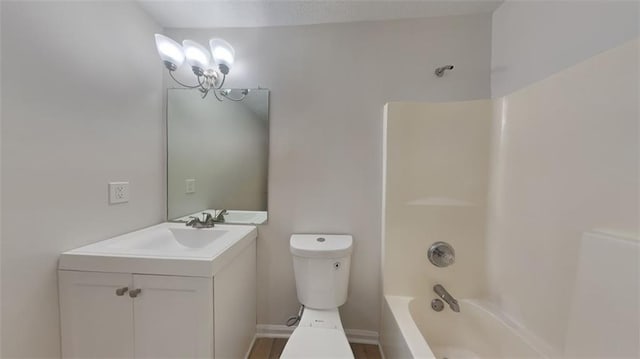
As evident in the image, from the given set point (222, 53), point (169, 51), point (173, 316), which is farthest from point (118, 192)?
point (222, 53)

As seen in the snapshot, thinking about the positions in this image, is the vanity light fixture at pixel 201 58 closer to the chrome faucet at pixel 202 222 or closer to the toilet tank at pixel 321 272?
the chrome faucet at pixel 202 222

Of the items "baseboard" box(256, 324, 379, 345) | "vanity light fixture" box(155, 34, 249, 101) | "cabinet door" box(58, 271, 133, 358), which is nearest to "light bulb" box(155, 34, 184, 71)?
"vanity light fixture" box(155, 34, 249, 101)

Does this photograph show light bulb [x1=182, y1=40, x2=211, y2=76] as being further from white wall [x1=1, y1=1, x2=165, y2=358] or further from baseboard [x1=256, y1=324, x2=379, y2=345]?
baseboard [x1=256, y1=324, x2=379, y2=345]

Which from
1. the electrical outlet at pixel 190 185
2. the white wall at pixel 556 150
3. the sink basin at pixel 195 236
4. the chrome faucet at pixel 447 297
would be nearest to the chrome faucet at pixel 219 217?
the sink basin at pixel 195 236

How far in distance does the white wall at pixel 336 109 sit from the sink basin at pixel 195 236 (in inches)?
11.6

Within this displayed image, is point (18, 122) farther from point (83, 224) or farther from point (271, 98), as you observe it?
point (271, 98)

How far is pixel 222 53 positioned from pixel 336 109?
76 cm

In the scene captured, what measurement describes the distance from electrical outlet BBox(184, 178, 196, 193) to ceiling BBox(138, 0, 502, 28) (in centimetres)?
106

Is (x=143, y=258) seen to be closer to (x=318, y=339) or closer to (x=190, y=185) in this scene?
(x=190, y=185)

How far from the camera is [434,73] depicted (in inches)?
57.4

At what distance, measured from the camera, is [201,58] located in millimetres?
1334

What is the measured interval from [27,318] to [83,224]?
1.23 feet

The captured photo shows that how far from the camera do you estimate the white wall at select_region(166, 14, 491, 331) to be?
1470 mm

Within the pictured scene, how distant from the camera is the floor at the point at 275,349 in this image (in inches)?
56.2
